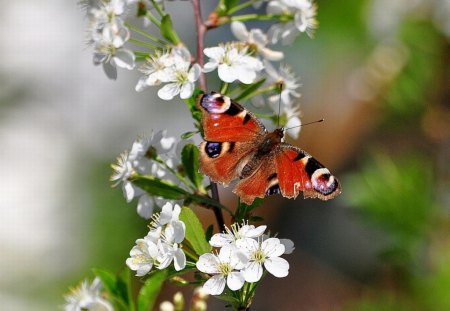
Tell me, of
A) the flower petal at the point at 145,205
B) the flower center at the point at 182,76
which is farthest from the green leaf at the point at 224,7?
the flower petal at the point at 145,205

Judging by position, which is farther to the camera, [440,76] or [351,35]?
[351,35]

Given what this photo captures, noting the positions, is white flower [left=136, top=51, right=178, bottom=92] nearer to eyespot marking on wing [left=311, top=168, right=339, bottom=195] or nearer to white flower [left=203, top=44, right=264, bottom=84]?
white flower [left=203, top=44, right=264, bottom=84]

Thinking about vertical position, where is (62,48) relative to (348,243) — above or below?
above

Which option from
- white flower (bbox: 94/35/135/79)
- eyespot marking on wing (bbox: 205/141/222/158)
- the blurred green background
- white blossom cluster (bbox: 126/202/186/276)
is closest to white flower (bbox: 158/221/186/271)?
white blossom cluster (bbox: 126/202/186/276)

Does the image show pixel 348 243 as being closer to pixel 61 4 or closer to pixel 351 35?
pixel 351 35

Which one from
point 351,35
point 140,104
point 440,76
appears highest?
point 440,76

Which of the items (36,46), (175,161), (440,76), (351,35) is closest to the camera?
(175,161)

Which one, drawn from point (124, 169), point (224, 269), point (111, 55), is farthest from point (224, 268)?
point (111, 55)

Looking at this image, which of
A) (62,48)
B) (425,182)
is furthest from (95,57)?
(62,48)

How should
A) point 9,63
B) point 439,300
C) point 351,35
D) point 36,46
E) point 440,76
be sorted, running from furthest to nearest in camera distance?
point 36,46 < point 9,63 < point 351,35 < point 440,76 < point 439,300

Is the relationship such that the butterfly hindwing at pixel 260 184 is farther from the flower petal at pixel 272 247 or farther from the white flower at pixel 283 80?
the white flower at pixel 283 80
